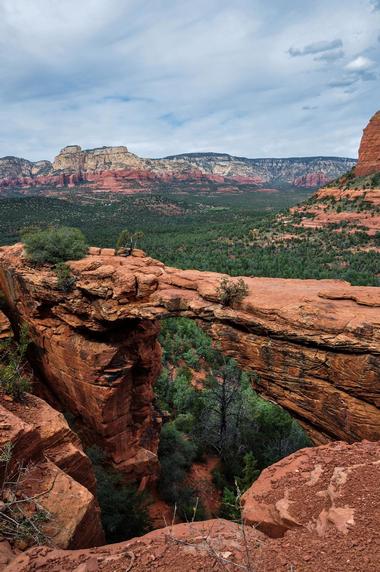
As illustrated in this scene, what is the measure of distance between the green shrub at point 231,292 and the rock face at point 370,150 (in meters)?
62.9

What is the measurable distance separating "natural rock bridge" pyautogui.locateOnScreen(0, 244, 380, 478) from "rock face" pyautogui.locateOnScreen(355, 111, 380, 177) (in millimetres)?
60927

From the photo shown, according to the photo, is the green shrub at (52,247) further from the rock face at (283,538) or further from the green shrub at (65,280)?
the rock face at (283,538)

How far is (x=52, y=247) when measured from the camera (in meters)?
13.1

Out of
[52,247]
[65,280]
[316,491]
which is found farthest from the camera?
[52,247]

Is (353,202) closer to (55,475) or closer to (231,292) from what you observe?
(231,292)

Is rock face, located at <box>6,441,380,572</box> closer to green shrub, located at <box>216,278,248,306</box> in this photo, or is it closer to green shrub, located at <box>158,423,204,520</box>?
green shrub, located at <box>216,278,248,306</box>

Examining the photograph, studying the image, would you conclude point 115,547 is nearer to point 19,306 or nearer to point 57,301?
point 57,301

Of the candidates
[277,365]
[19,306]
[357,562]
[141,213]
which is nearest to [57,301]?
[19,306]

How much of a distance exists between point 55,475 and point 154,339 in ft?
24.7

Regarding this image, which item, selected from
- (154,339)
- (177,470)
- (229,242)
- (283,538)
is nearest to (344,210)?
(229,242)

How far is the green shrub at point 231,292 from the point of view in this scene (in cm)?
1035

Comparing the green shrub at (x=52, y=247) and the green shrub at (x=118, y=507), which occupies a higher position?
the green shrub at (x=52, y=247)

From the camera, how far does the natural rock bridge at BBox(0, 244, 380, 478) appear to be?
8422 mm

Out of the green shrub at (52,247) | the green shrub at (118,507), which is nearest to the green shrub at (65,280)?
the green shrub at (52,247)
